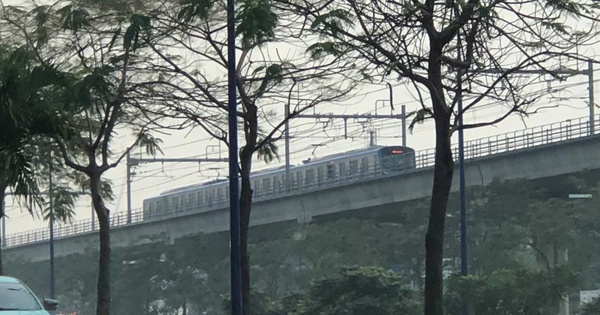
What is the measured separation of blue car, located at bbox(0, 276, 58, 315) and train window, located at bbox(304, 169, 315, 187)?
4945 cm

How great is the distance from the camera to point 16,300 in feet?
66.0

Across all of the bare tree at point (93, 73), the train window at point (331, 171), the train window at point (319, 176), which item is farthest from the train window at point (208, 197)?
the bare tree at point (93, 73)

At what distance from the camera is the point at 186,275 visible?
249 feet

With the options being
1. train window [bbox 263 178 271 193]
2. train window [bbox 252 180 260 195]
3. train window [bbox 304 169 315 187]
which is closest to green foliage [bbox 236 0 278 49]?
train window [bbox 304 169 315 187]

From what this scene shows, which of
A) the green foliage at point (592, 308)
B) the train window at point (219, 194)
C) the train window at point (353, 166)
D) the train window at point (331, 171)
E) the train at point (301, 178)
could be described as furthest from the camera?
the train window at point (219, 194)

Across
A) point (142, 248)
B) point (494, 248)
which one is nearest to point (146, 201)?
point (142, 248)

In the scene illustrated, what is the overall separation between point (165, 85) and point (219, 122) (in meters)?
2.06

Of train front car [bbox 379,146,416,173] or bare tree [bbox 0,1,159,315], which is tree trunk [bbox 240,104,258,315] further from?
train front car [bbox 379,146,416,173]

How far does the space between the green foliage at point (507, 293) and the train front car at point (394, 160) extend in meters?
33.6

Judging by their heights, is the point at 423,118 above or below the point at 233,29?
below

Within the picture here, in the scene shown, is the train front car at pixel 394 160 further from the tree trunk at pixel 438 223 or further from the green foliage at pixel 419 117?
the tree trunk at pixel 438 223

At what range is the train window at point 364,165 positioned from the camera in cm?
6675

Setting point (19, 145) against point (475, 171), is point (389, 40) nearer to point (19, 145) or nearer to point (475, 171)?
point (19, 145)

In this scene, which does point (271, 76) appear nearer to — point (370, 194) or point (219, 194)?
point (370, 194)
